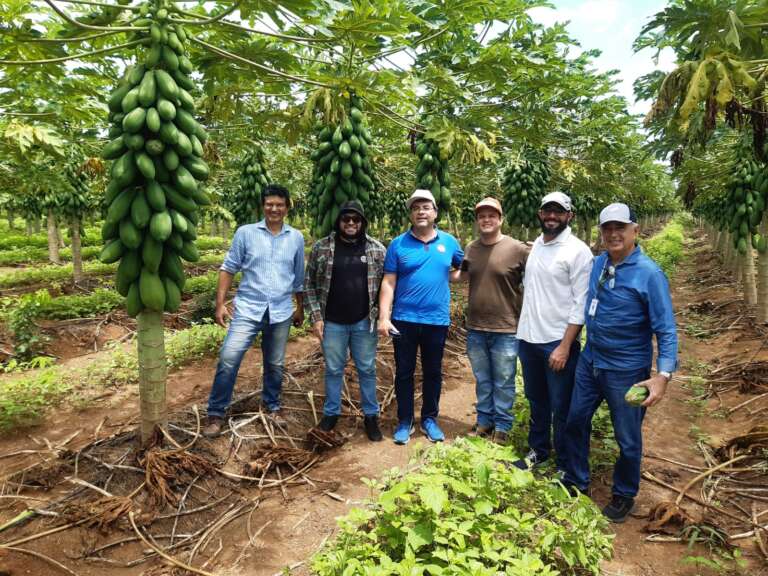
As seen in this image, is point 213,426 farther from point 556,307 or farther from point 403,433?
point 556,307

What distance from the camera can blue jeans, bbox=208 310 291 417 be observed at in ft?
13.0

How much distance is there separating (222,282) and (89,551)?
208 cm

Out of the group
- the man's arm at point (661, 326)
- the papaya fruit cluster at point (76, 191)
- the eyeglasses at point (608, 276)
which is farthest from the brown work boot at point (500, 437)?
the papaya fruit cluster at point (76, 191)

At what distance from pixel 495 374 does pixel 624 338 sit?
4.36ft

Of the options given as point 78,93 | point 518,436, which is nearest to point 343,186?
point 78,93

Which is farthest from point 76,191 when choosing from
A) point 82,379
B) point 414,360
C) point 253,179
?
point 414,360

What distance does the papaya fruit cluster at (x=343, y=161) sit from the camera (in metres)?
4.89

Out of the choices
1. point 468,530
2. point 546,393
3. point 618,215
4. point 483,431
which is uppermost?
point 618,215

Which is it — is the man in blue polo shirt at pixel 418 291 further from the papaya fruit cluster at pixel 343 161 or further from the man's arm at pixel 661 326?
the man's arm at pixel 661 326

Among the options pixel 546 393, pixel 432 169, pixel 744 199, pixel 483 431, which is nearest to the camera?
pixel 546 393

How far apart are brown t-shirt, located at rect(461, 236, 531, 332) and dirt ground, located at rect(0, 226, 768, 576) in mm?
1257

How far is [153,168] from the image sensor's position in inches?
121

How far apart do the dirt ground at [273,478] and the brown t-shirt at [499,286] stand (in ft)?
4.13

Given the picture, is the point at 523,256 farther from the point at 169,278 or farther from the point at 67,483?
the point at 67,483
